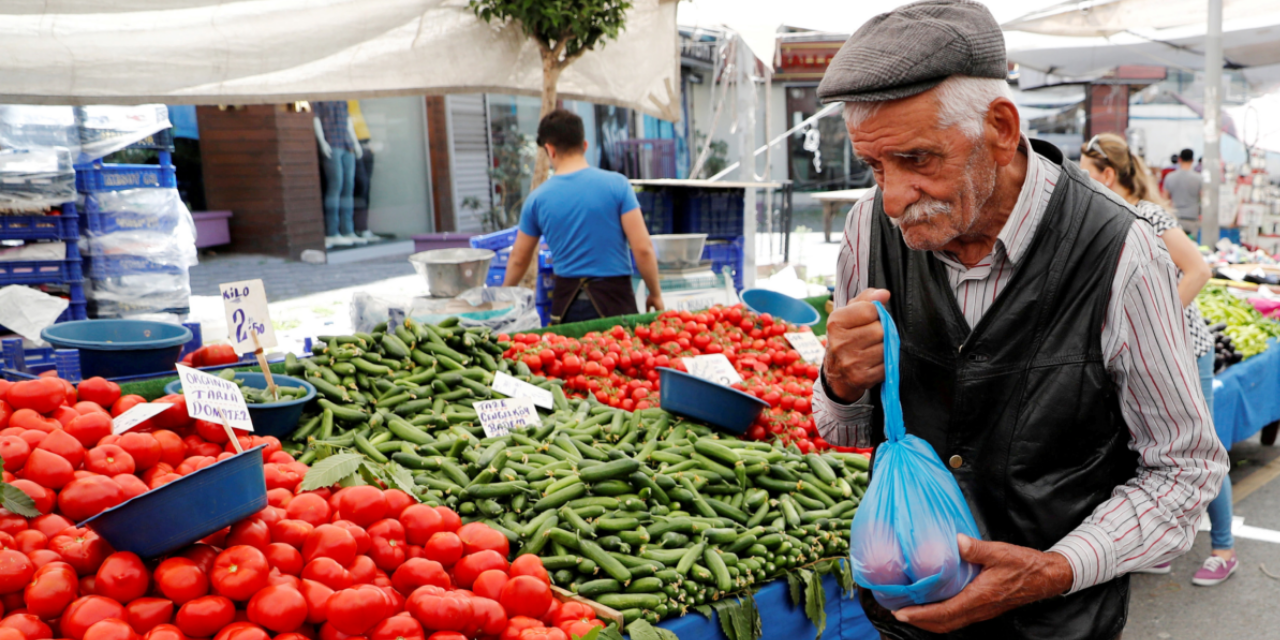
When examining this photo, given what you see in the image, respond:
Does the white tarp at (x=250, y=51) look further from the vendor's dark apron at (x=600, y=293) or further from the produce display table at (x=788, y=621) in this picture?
the produce display table at (x=788, y=621)

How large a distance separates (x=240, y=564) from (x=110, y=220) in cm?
465

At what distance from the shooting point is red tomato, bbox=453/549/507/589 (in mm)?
2260

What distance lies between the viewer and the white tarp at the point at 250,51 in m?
3.79

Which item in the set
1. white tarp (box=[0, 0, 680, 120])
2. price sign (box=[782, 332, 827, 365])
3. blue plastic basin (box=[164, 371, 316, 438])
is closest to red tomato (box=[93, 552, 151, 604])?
blue plastic basin (box=[164, 371, 316, 438])

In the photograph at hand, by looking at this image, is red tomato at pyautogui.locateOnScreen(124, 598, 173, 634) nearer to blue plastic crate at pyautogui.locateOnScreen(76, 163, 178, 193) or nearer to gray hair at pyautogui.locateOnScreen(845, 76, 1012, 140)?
gray hair at pyautogui.locateOnScreen(845, 76, 1012, 140)

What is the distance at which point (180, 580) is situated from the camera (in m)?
1.81

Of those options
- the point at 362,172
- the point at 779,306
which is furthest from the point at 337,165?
the point at 779,306

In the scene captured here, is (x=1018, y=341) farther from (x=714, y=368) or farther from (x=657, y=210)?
(x=657, y=210)

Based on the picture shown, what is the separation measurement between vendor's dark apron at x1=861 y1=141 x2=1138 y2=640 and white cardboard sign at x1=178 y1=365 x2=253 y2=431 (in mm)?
1726

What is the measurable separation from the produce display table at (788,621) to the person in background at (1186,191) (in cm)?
1227

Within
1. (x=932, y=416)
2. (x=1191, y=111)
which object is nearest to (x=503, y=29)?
(x=932, y=416)

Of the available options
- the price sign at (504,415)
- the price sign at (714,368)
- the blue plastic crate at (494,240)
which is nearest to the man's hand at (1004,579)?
the price sign at (504,415)

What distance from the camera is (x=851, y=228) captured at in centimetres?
179

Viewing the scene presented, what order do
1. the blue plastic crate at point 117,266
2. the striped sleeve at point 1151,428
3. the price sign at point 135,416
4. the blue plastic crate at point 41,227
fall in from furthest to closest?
the blue plastic crate at point 117,266, the blue plastic crate at point 41,227, the price sign at point 135,416, the striped sleeve at point 1151,428
